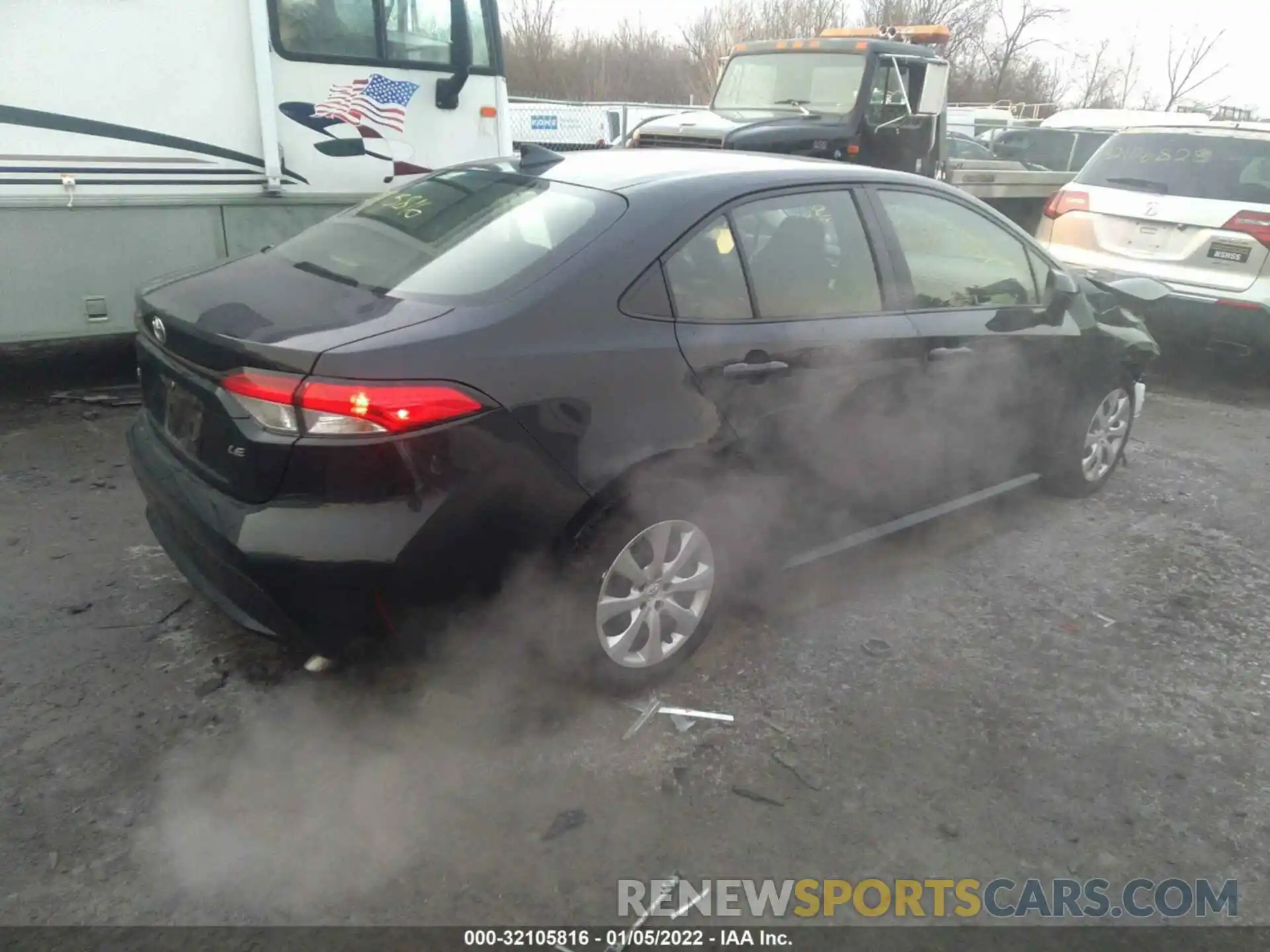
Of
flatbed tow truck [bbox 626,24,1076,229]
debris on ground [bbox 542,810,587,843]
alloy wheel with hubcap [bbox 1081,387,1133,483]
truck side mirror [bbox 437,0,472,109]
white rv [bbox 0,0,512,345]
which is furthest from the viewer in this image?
flatbed tow truck [bbox 626,24,1076,229]

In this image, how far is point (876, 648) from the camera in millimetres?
3463

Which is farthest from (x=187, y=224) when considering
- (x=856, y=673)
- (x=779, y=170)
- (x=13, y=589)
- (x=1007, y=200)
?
(x=1007, y=200)

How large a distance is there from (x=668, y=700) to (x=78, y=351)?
17.3 feet

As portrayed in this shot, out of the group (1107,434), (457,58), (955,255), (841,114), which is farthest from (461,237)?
(841,114)

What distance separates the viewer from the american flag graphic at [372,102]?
5812 mm

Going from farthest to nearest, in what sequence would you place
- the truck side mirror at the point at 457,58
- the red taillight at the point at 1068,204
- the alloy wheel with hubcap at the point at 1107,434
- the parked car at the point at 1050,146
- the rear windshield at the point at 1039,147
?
the rear windshield at the point at 1039,147, the parked car at the point at 1050,146, the red taillight at the point at 1068,204, the truck side mirror at the point at 457,58, the alloy wheel with hubcap at the point at 1107,434

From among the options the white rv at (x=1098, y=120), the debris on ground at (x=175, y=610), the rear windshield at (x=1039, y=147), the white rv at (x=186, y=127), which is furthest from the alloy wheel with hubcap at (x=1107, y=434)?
the rear windshield at (x=1039, y=147)

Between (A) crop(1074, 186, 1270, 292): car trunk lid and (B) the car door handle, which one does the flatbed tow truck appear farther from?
(B) the car door handle

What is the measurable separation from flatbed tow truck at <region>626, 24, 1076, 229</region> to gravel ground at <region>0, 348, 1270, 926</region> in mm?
5636

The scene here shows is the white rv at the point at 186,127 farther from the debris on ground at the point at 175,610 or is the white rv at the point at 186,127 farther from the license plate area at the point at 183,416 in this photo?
the license plate area at the point at 183,416

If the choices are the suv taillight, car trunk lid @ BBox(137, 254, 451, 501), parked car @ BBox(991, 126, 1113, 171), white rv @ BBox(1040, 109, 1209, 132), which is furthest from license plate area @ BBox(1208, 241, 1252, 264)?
parked car @ BBox(991, 126, 1113, 171)

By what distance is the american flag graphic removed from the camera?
5.81 metres

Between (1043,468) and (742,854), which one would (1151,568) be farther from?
(742,854)

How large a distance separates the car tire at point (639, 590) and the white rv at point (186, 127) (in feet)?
12.6
